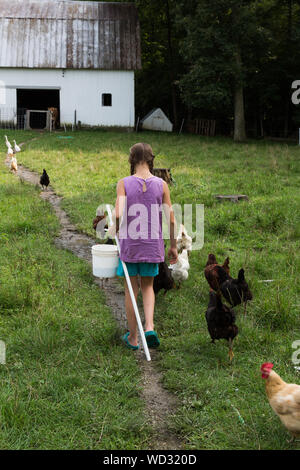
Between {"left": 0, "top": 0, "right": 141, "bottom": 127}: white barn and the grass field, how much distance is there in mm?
22445

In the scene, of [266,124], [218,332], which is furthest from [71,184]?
[266,124]

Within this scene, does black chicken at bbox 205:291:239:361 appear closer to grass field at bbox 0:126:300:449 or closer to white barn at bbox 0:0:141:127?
grass field at bbox 0:126:300:449

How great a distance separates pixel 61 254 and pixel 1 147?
13805 mm

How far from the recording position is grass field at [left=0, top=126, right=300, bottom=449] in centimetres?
356

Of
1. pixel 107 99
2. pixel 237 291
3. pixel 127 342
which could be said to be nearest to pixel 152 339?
pixel 127 342

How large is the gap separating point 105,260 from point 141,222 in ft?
3.23

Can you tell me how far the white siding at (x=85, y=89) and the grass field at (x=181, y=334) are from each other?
73.2ft

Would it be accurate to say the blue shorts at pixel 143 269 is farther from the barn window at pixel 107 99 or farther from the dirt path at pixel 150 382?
the barn window at pixel 107 99

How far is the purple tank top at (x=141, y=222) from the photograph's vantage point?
454cm

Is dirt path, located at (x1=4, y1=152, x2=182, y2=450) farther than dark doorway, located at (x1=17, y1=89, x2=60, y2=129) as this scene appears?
No

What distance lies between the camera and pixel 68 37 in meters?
31.6

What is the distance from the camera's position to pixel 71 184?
12883 mm

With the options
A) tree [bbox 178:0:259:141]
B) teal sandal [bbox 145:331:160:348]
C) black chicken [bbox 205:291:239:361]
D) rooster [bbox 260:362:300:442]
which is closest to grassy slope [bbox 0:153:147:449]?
teal sandal [bbox 145:331:160:348]
